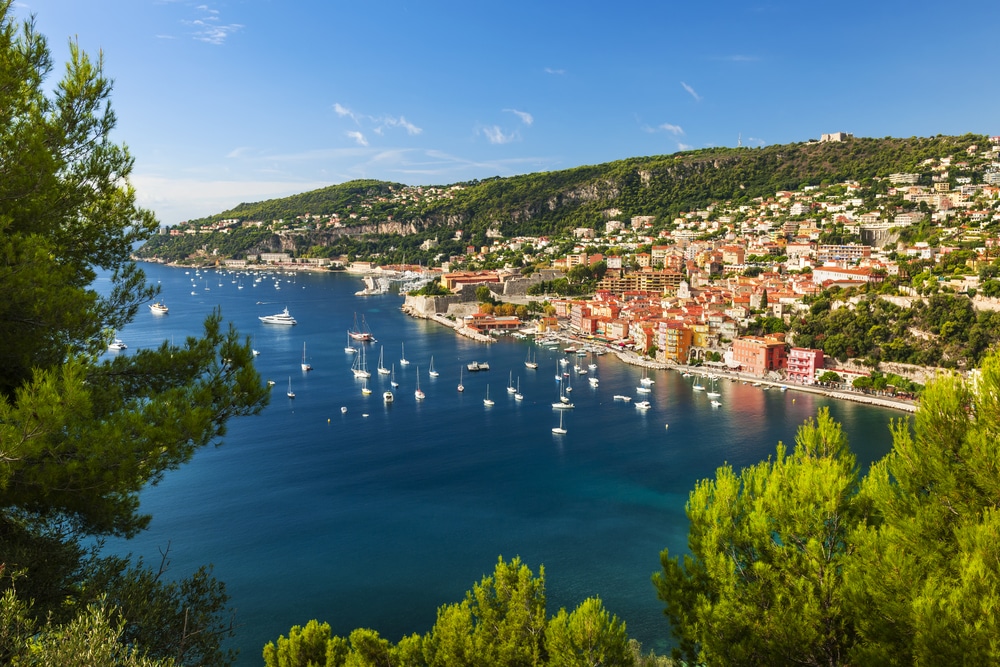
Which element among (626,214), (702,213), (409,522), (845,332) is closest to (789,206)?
(702,213)

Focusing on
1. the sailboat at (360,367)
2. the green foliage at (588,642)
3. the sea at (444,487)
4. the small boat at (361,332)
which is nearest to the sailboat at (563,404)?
the sea at (444,487)

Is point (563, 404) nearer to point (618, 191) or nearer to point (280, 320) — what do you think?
point (280, 320)

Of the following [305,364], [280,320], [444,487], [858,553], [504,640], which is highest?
[858,553]

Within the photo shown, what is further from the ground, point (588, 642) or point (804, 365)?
point (588, 642)

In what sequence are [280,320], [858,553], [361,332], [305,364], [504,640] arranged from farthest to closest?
[280,320] → [361,332] → [305,364] → [504,640] → [858,553]

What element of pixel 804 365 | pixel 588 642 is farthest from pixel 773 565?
pixel 804 365

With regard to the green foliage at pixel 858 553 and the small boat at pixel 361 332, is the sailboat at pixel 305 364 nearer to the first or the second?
the small boat at pixel 361 332

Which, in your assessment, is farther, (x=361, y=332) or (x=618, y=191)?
(x=618, y=191)
